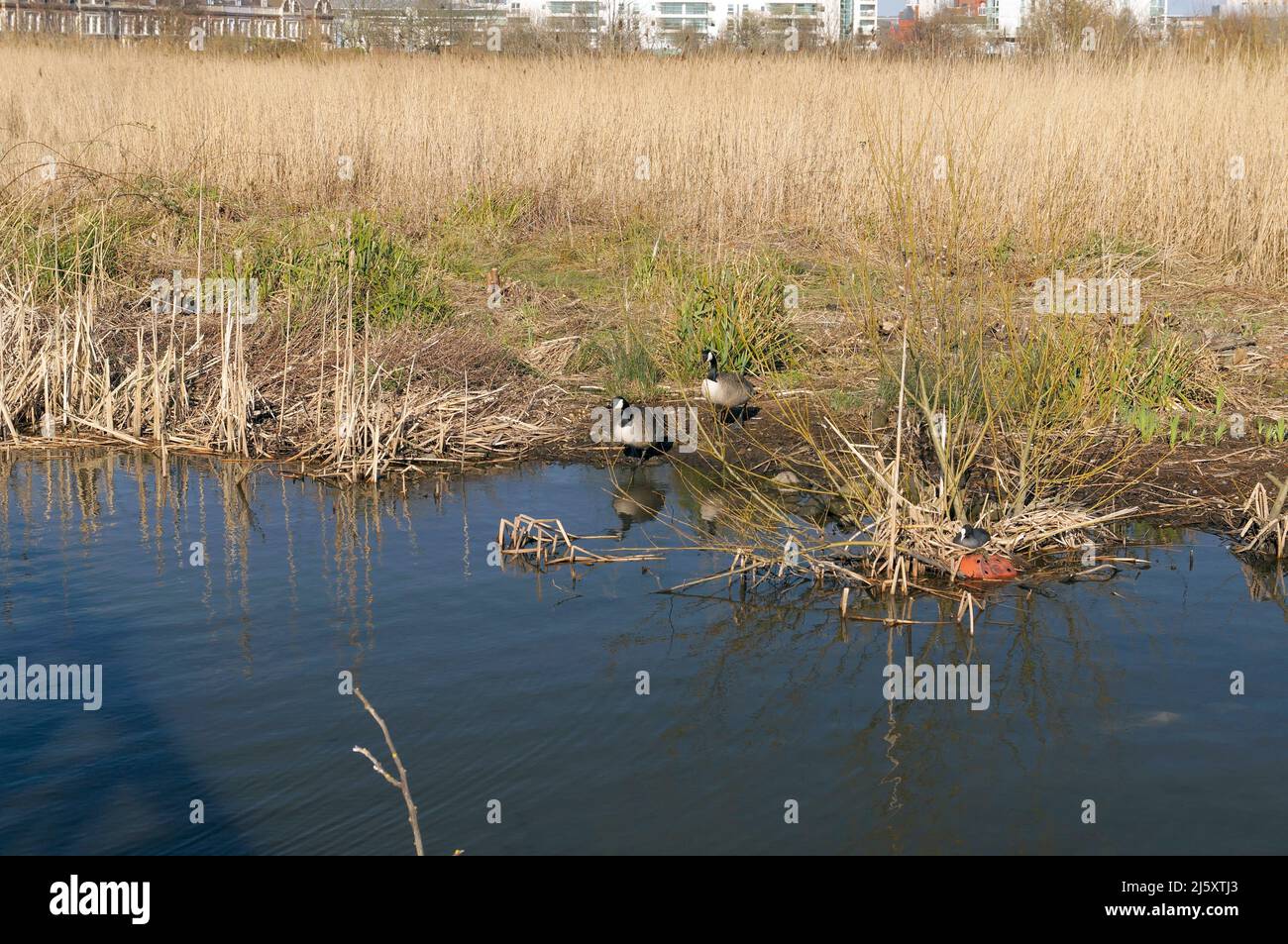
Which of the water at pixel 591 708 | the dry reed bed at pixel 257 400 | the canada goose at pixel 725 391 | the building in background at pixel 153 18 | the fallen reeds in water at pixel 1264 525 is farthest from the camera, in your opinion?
the building in background at pixel 153 18

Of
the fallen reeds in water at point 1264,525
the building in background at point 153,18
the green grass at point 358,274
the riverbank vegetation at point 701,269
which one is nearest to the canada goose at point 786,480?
the riverbank vegetation at point 701,269

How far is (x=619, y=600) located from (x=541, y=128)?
8679mm

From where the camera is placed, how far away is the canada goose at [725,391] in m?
7.75

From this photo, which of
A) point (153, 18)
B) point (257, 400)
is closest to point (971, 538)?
point (257, 400)

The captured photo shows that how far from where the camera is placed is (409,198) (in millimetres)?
12586

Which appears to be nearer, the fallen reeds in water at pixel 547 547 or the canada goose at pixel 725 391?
the fallen reeds in water at pixel 547 547

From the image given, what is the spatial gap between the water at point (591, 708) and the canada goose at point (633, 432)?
3.84 feet

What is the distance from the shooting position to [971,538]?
5.44 metres

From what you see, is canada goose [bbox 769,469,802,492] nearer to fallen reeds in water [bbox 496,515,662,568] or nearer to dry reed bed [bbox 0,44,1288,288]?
fallen reeds in water [bbox 496,515,662,568]

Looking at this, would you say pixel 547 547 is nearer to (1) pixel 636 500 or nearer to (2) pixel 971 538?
(1) pixel 636 500

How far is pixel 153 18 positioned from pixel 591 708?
133 feet

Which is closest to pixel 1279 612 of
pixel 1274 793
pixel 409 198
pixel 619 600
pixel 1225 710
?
pixel 1225 710

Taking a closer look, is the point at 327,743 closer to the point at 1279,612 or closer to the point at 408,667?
the point at 408,667

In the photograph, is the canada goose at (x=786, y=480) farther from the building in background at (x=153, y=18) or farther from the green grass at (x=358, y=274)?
the building in background at (x=153, y=18)
